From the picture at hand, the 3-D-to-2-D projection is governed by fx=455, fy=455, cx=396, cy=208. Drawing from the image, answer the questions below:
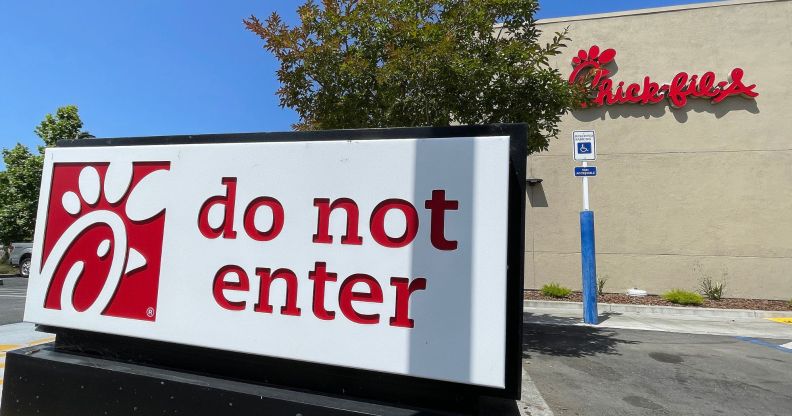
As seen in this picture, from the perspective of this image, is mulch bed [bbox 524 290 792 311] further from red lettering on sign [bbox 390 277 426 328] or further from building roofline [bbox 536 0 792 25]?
red lettering on sign [bbox 390 277 426 328]

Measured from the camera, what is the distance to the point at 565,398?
449 cm

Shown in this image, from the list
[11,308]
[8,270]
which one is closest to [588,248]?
[11,308]

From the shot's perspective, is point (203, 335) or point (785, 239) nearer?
point (203, 335)

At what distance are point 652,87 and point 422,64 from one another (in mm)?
11036

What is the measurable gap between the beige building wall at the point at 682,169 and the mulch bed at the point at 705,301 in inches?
12.1

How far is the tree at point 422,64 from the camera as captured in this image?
5.54 m

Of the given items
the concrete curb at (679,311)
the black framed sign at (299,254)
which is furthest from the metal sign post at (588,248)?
the black framed sign at (299,254)

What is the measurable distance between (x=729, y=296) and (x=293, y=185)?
48.6 feet

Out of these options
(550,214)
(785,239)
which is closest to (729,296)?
(785,239)

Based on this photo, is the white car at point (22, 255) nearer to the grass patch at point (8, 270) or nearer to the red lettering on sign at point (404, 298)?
the grass patch at point (8, 270)

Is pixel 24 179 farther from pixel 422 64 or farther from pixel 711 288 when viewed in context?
pixel 711 288

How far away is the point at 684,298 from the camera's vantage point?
39.2ft

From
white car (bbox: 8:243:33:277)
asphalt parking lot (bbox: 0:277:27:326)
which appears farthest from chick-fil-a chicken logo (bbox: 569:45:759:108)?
white car (bbox: 8:243:33:277)

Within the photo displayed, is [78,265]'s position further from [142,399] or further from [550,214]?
[550,214]
